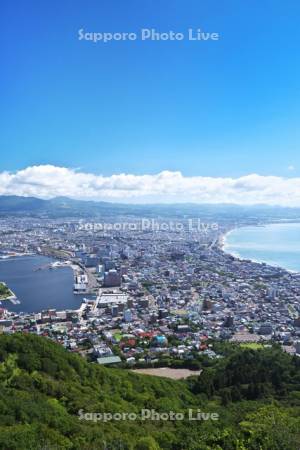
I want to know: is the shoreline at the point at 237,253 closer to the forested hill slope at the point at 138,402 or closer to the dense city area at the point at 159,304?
the dense city area at the point at 159,304

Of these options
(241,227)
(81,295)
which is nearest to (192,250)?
(81,295)

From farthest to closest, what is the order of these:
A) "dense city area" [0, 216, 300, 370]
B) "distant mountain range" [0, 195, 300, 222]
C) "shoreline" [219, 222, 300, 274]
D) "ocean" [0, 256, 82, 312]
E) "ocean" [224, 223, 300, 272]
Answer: "distant mountain range" [0, 195, 300, 222] < "ocean" [224, 223, 300, 272] < "shoreline" [219, 222, 300, 274] < "ocean" [0, 256, 82, 312] < "dense city area" [0, 216, 300, 370]

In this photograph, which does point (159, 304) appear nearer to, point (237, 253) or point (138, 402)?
point (138, 402)

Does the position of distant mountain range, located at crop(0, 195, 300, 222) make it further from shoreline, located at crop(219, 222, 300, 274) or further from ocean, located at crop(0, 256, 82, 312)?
ocean, located at crop(0, 256, 82, 312)

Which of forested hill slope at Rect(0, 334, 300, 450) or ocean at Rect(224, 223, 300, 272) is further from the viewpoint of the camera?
ocean at Rect(224, 223, 300, 272)

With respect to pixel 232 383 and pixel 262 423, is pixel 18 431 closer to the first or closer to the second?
pixel 262 423

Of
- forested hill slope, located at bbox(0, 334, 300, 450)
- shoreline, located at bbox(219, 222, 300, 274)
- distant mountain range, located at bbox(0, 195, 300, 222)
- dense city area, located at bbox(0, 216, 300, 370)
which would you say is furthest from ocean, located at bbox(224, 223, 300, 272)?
forested hill slope, located at bbox(0, 334, 300, 450)

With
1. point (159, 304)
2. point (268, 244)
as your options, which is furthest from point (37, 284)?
point (268, 244)
